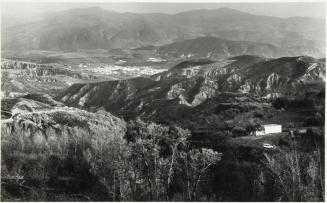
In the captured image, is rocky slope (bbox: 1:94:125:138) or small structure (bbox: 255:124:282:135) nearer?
small structure (bbox: 255:124:282:135)

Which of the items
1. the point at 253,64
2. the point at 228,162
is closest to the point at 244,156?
the point at 228,162

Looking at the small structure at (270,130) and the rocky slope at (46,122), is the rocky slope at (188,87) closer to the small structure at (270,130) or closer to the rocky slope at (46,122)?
the rocky slope at (46,122)

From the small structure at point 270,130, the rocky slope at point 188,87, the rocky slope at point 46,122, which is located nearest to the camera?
the small structure at point 270,130

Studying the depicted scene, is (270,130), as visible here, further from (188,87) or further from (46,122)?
(188,87)

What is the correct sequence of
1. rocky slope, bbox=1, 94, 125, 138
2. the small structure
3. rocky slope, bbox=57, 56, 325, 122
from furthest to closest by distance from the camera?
rocky slope, bbox=57, 56, 325, 122, rocky slope, bbox=1, 94, 125, 138, the small structure

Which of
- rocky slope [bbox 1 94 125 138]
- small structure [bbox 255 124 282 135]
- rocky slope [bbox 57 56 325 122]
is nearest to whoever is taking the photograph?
small structure [bbox 255 124 282 135]

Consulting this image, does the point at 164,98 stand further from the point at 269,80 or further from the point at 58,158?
the point at 58,158

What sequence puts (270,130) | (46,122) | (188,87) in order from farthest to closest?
(188,87) < (46,122) < (270,130)

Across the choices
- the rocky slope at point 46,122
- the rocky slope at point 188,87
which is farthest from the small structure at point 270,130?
the rocky slope at point 188,87

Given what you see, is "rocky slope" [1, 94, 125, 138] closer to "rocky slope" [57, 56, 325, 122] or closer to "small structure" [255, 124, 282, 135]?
"small structure" [255, 124, 282, 135]

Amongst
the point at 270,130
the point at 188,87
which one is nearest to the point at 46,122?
the point at 270,130

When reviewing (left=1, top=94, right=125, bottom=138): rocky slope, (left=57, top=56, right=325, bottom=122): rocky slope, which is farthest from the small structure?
(left=57, top=56, right=325, bottom=122): rocky slope
